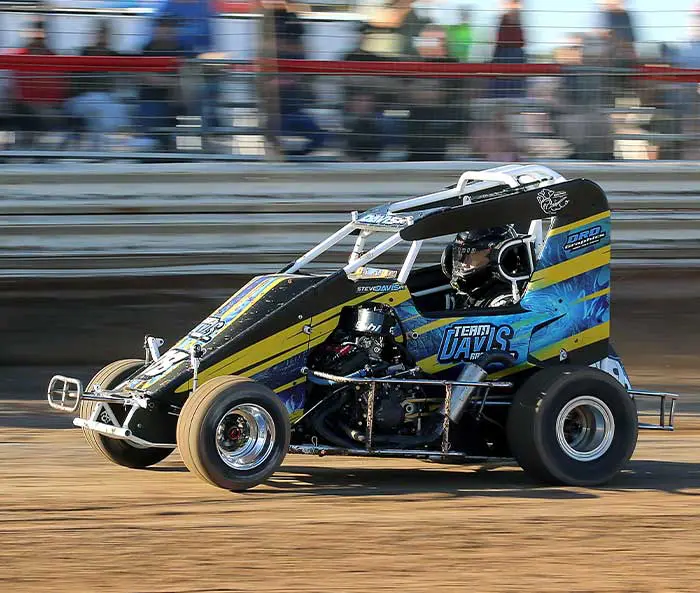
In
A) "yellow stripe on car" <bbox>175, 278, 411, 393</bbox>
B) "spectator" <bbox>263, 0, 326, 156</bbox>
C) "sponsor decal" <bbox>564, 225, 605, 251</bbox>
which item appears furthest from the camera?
"spectator" <bbox>263, 0, 326, 156</bbox>

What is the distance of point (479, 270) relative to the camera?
7512mm

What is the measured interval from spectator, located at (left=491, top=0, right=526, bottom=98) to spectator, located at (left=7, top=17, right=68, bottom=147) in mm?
3732

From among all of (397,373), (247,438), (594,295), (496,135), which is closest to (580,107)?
(496,135)

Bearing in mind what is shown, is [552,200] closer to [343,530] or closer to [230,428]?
[230,428]

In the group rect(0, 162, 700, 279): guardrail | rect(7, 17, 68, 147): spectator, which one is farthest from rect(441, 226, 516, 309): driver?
rect(7, 17, 68, 147): spectator

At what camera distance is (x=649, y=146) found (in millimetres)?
11961

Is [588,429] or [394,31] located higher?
[394,31]

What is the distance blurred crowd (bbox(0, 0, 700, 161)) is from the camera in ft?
36.0

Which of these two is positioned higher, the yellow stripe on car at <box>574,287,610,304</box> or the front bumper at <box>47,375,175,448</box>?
the yellow stripe on car at <box>574,287,610,304</box>

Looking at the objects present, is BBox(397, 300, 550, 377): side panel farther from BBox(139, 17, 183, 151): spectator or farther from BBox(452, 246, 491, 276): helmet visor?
BBox(139, 17, 183, 151): spectator

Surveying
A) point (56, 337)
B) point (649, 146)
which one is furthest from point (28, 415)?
point (649, 146)

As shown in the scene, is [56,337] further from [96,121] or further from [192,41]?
[192,41]

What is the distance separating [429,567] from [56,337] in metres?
6.35

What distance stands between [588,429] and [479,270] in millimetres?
1111
